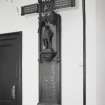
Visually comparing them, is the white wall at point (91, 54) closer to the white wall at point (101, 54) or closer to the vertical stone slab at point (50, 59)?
the white wall at point (101, 54)

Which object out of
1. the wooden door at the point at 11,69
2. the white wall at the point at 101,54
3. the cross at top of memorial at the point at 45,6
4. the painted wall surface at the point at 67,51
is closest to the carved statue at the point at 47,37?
the painted wall surface at the point at 67,51

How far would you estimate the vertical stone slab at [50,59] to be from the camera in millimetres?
2926

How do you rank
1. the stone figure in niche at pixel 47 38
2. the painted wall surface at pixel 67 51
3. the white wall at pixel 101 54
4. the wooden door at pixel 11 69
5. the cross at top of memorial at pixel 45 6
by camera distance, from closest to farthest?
1. the white wall at pixel 101 54
2. the painted wall surface at pixel 67 51
3. the cross at top of memorial at pixel 45 6
4. the stone figure in niche at pixel 47 38
5. the wooden door at pixel 11 69

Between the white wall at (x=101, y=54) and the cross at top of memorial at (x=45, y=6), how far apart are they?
443 mm

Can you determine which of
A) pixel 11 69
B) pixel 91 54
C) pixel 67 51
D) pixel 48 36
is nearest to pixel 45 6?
pixel 48 36

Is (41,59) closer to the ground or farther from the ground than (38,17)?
closer to the ground

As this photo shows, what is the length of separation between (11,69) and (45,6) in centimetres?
131

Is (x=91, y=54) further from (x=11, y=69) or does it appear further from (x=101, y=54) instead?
(x=11, y=69)

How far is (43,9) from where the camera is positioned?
3.13 meters

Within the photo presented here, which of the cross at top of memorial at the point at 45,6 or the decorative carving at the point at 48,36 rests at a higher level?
the cross at top of memorial at the point at 45,6

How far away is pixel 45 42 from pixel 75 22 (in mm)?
557

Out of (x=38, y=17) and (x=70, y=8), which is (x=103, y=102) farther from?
(x=38, y=17)

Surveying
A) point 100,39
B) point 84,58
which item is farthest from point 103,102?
point 100,39

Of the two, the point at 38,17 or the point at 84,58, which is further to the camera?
the point at 38,17
